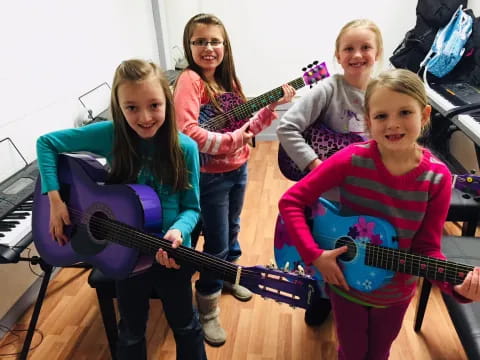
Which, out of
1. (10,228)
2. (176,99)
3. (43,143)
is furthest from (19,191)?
(176,99)

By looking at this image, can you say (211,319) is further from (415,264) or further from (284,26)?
(284,26)

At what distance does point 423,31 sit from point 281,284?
281cm

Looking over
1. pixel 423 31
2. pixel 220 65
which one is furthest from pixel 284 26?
pixel 220 65

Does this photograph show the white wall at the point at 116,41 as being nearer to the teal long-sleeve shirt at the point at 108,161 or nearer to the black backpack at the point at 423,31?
the black backpack at the point at 423,31

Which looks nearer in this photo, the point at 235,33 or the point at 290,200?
the point at 290,200

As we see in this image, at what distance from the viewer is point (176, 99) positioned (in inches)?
61.0

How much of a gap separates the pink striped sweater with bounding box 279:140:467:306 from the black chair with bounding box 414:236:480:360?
0.31m

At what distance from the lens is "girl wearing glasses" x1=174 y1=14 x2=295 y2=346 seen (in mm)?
1558

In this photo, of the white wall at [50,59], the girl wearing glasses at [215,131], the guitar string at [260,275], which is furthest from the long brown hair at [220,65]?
the white wall at [50,59]

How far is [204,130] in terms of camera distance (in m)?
1.55

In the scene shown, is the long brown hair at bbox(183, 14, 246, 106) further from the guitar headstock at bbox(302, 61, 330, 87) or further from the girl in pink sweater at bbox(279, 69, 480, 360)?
the girl in pink sweater at bbox(279, 69, 480, 360)

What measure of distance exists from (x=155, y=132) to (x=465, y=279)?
91 cm

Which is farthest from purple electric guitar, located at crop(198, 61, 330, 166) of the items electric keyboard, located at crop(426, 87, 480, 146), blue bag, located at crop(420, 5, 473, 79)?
blue bag, located at crop(420, 5, 473, 79)

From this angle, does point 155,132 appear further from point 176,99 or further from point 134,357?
point 134,357
